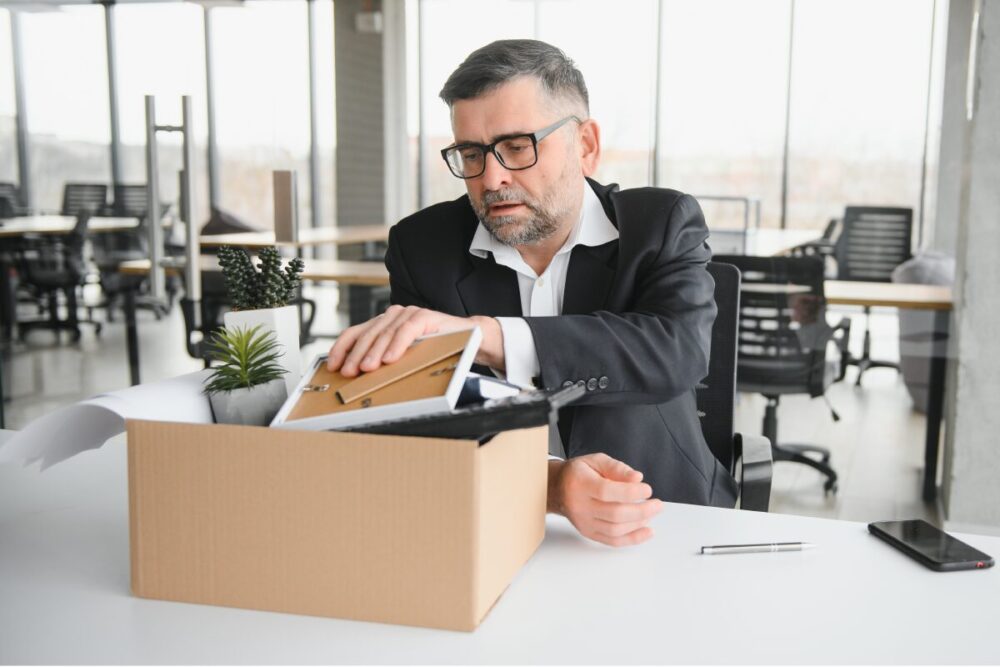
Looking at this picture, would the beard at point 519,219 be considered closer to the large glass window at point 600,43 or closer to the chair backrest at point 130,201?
the large glass window at point 600,43

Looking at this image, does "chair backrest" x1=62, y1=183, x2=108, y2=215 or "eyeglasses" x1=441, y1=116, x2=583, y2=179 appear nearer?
"eyeglasses" x1=441, y1=116, x2=583, y2=179

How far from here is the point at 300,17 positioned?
14.5ft

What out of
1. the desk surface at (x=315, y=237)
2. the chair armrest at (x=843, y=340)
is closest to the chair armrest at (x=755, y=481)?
the chair armrest at (x=843, y=340)

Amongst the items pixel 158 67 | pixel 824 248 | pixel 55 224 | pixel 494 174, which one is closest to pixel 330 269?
pixel 158 67

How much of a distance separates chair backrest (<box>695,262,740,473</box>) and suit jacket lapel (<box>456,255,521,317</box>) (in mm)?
369

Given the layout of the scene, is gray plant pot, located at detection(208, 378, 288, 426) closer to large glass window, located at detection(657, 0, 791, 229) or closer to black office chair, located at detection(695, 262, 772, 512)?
black office chair, located at detection(695, 262, 772, 512)

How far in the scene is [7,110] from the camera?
4406mm

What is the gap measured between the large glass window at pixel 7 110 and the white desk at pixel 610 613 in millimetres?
3959

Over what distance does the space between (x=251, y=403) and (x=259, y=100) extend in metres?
3.75

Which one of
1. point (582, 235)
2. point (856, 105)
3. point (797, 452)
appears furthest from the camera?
point (856, 105)

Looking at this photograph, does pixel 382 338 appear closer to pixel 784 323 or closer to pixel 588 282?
pixel 588 282

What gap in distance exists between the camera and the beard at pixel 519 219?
1536mm

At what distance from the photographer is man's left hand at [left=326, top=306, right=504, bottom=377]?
0.91 m

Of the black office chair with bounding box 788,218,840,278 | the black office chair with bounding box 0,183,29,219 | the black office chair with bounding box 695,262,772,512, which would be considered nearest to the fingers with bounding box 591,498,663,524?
the black office chair with bounding box 695,262,772,512
